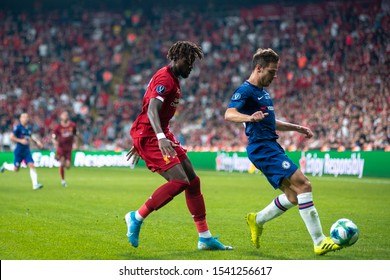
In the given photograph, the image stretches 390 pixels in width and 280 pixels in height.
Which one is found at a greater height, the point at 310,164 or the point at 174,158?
the point at 174,158

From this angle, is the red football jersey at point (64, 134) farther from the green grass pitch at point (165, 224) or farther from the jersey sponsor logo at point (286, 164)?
the jersey sponsor logo at point (286, 164)

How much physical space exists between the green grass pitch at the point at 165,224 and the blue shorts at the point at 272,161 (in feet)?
3.00

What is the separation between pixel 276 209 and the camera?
885cm

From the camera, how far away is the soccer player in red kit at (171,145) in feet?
27.5

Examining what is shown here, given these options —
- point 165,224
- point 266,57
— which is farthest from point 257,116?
point 165,224

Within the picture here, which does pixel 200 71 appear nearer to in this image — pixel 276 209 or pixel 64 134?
pixel 64 134

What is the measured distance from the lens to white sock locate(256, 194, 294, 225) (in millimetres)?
8719

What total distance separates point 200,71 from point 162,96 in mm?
33120

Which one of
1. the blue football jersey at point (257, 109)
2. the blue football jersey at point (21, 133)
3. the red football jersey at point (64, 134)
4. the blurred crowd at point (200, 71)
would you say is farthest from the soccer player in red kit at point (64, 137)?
the blue football jersey at point (257, 109)

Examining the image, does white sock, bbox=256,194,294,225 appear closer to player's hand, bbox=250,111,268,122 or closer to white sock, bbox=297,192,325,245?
white sock, bbox=297,192,325,245

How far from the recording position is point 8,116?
39.5 m

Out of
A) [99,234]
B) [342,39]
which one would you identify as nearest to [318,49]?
[342,39]
